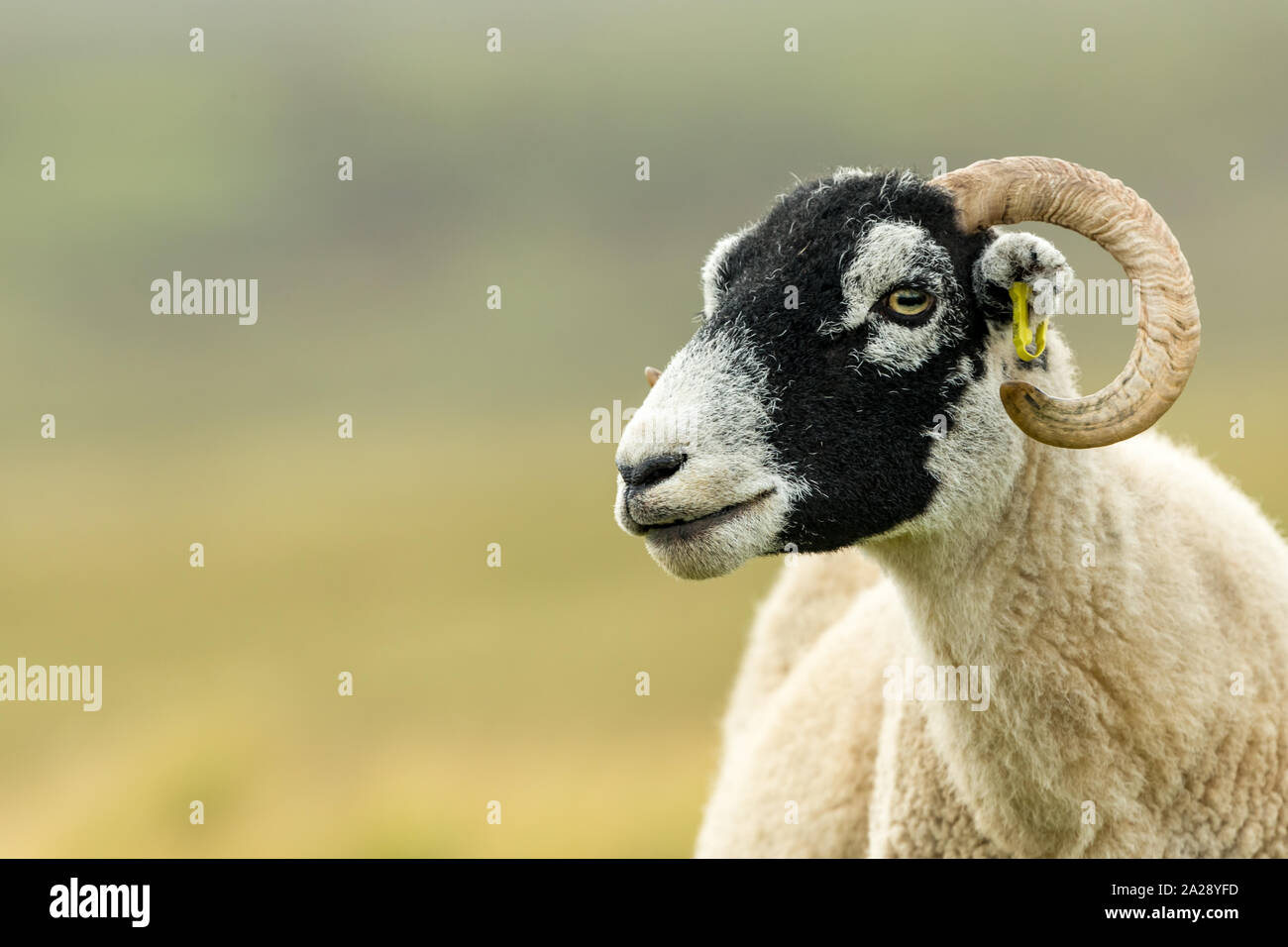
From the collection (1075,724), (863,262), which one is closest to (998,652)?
(1075,724)

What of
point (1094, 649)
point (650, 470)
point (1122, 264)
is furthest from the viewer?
point (1094, 649)

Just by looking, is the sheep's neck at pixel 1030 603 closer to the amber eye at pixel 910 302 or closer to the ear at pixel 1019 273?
the ear at pixel 1019 273

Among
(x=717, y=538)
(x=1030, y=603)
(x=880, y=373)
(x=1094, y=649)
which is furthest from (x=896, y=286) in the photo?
(x=1094, y=649)

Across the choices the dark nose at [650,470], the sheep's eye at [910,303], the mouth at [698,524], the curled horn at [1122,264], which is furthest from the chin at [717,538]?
the curled horn at [1122,264]

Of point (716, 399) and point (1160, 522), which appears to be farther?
point (1160, 522)

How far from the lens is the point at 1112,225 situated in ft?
15.1

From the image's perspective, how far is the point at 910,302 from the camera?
4.64 metres

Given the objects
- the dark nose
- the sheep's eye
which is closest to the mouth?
the dark nose

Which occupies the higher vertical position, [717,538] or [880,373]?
[880,373]

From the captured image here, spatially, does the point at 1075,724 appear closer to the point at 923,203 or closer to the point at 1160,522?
the point at 1160,522

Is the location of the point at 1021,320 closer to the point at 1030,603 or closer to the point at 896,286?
the point at 896,286

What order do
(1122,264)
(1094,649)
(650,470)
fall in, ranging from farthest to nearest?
(1094,649) < (1122,264) < (650,470)

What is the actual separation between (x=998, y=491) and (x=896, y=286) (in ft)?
2.79

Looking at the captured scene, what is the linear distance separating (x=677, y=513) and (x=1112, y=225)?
189 centimetres
